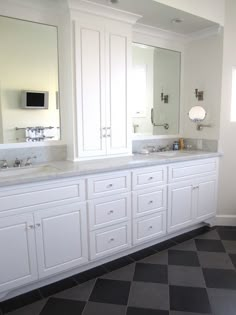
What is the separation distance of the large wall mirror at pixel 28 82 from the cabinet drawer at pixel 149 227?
3.87ft

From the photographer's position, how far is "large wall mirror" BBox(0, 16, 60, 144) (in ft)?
7.45

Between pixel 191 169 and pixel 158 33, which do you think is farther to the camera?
pixel 158 33

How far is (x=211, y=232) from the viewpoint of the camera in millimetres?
3088

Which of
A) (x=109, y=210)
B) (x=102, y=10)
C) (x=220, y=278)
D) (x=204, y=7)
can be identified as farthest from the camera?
(x=204, y=7)

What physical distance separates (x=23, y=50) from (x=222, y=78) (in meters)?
2.18

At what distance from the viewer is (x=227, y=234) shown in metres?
3.03

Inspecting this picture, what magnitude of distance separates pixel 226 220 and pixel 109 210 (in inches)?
69.1

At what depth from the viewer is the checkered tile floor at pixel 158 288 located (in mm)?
1853

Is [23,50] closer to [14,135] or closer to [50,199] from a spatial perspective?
[14,135]

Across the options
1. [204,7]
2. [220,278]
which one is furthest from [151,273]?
[204,7]

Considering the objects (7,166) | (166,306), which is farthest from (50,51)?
(166,306)

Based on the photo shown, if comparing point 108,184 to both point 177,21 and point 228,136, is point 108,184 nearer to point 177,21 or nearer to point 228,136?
point 228,136

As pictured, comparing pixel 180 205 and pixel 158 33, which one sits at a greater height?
pixel 158 33

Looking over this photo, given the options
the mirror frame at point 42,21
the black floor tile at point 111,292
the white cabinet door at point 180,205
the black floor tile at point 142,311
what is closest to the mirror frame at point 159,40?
the white cabinet door at point 180,205
